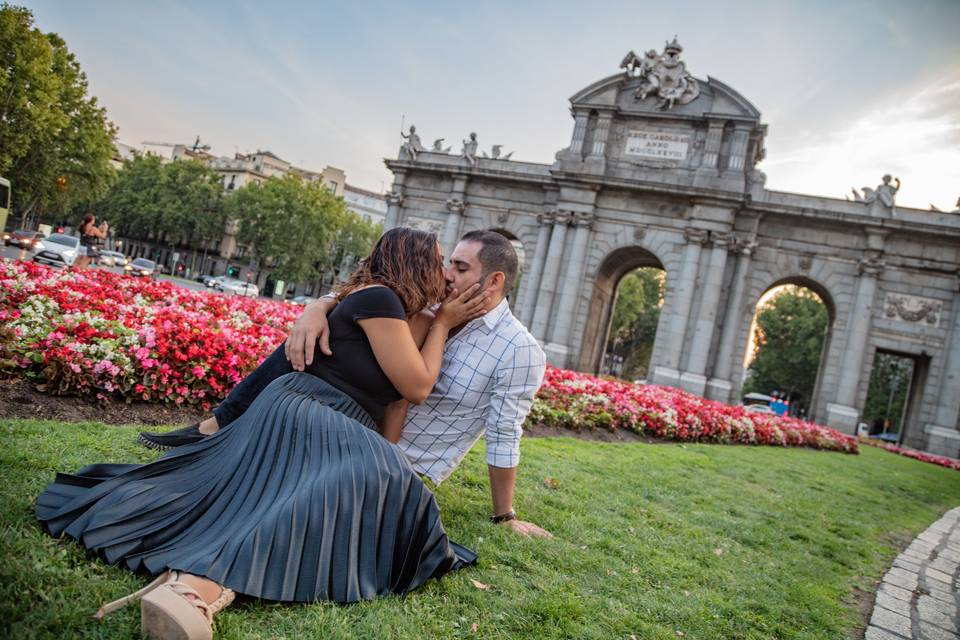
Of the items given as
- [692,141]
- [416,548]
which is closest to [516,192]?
[692,141]

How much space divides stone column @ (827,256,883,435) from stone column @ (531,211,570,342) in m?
10.9

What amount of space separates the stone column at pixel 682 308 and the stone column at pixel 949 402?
892 centimetres

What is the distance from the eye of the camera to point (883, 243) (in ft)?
72.7

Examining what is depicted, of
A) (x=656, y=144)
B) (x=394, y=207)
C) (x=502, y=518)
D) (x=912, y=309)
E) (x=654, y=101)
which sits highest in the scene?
(x=654, y=101)

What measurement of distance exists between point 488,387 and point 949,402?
79.0 ft

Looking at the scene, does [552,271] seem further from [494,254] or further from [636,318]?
[636,318]

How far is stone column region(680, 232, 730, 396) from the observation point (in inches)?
893

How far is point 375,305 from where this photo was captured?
3.15m

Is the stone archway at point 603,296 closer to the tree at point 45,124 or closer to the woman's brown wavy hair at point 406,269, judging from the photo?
the woman's brown wavy hair at point 406,269

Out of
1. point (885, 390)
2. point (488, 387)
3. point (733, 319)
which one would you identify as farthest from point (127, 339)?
point (885, 390)

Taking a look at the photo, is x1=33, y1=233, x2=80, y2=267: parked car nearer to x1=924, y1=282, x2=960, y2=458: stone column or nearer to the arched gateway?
the arched gateway

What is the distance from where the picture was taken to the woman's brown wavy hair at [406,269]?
3.34 m

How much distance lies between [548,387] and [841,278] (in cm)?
1663

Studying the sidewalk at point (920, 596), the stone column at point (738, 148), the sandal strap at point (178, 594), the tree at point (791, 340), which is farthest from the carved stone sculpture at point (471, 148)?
the tree at point (791, 340)
